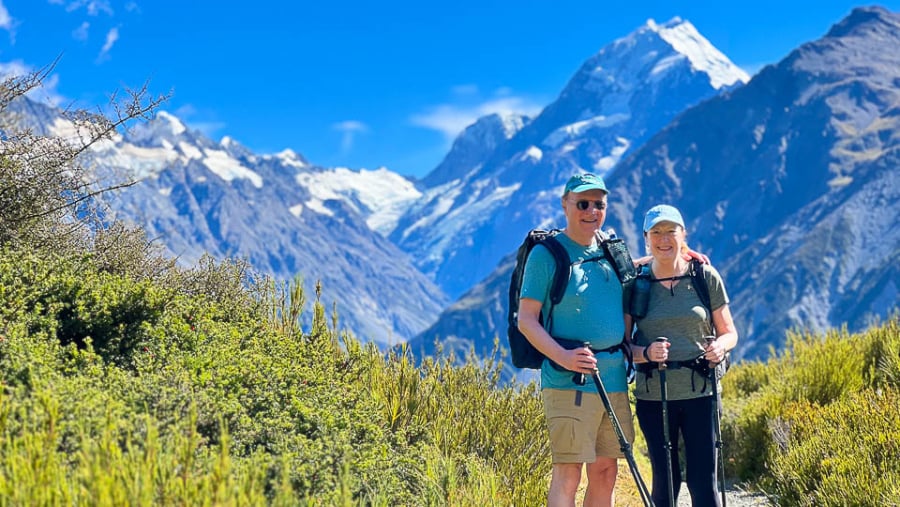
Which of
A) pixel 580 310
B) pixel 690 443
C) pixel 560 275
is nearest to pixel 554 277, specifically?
pixel 560 275

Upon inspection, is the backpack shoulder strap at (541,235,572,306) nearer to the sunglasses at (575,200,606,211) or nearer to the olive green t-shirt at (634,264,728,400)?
the sunglasses at (575,200,606,211)

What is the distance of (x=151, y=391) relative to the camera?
3523mm

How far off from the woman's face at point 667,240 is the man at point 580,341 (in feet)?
1.26

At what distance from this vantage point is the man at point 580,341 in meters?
4.32

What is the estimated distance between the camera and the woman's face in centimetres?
467

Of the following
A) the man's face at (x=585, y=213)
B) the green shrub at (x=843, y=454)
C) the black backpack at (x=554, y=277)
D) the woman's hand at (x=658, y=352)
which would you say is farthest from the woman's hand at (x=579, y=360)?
the green shrub at (x=843, y=454)

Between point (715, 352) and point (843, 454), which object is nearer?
point (715, 352)

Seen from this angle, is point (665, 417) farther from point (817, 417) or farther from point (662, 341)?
point (817, 417)

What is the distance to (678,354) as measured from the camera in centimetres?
466

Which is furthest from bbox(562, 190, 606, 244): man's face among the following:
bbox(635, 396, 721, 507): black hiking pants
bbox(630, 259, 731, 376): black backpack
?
bbox(635, 396, 721, 507): black hiking pants

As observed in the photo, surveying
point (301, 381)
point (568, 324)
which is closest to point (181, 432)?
point (301, 381)

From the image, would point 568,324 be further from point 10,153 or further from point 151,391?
point 10,153

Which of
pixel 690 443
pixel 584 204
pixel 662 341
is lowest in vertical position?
pixel 690 443

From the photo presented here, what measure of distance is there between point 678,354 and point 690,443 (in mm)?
579
